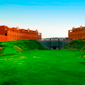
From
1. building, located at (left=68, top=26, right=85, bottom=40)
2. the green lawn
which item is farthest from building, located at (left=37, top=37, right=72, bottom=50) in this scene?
the green lawn

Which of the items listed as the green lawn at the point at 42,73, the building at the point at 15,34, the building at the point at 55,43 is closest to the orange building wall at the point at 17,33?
the building at the point at 15,34

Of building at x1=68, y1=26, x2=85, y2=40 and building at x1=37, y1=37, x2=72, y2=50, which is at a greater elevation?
building at x1=68, y1=26, x2=85, y2=40

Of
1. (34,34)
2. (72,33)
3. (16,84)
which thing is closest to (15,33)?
(34,34)

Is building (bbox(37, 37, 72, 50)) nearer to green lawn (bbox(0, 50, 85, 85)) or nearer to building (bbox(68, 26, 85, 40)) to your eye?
building (bbox(68, 26, 85, 40))

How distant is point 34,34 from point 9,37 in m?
25.1

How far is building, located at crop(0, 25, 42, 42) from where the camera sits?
203ft

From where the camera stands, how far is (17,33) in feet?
235

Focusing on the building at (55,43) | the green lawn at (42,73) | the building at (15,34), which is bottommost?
the green lawn at (42,73)

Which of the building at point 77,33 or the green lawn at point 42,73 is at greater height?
the building at point 77,33

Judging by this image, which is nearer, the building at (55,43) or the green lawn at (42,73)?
the green lawn at (42,73)

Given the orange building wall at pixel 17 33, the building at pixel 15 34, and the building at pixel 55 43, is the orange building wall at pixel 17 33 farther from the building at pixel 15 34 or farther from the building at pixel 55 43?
the building at pixel 55 43

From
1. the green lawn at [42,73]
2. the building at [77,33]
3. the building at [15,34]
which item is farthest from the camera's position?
the building at [77,33]

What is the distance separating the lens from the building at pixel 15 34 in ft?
203

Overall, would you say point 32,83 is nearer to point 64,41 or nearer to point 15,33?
point 64,41
